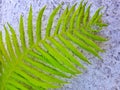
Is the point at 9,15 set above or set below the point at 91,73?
above

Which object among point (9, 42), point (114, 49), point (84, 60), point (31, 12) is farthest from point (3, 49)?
point (114, 49)

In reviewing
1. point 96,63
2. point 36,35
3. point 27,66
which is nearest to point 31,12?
point 36,35

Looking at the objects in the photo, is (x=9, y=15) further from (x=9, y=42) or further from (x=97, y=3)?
(x=97, y=3)

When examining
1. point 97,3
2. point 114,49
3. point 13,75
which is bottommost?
point 13,75

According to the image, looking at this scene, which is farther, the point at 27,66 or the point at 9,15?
the point at 9,15

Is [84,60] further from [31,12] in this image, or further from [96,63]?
[31,12]

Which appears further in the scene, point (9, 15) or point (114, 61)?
point (9, 15)
